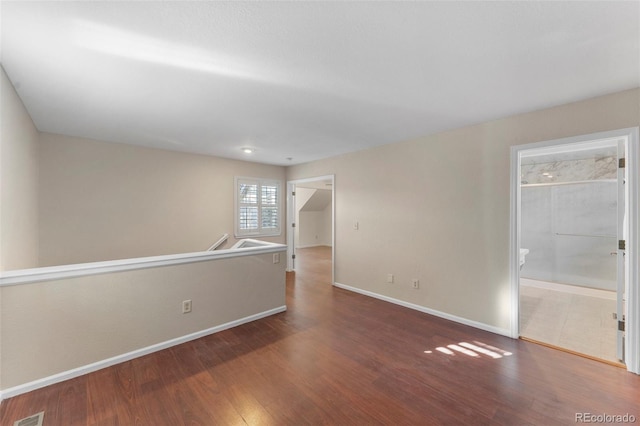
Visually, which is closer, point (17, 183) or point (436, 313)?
point (17, 183)

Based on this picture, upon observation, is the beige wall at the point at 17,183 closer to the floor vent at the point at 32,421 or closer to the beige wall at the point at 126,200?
the beige wall at the point at 126,200

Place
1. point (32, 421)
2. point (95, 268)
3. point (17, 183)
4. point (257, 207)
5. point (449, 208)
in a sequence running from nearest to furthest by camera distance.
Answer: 1. point (32, 421)
2. point (95, 268)
3. point (17, 183)
4. point (449, 208)
5. point (257, 207)

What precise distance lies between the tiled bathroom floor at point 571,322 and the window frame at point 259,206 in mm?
4532

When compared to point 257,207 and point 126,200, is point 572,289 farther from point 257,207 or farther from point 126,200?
point 126,200

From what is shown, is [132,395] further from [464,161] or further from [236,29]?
[464,161]

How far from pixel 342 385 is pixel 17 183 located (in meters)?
3.37

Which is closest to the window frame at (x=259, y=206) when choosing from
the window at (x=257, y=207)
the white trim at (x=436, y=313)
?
the window at (x=257, y=207)

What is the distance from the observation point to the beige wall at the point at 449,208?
8.55 feet

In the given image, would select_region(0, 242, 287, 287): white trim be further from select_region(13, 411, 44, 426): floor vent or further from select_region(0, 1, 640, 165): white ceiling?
select_region(0, 1, 640, 165): white ceiling

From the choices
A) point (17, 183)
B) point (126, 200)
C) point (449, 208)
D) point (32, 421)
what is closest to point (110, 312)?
point (32, 421)

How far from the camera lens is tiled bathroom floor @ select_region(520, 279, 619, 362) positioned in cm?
260

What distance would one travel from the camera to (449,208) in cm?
328

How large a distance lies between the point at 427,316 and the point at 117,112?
441cm

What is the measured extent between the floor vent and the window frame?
11.7 ft
